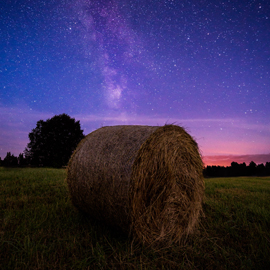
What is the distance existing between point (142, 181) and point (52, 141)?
25.1 metres

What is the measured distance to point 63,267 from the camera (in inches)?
102

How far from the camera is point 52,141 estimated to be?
84.9ft

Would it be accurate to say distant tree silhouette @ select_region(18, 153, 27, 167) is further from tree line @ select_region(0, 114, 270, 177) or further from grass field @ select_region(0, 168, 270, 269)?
grass field @ select_region(0, 168, 270, 269)

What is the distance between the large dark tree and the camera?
1008 inches

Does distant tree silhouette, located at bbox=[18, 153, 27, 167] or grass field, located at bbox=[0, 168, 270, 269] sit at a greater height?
distant tree silhouette, located at bbox=[18, 153, 27, 167]

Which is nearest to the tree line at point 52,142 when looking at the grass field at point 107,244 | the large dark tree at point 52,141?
the large dark tree at point 52,141

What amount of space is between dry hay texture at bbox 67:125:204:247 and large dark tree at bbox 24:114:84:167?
22.7 meters

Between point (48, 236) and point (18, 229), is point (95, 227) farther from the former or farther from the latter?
point (18, 229)

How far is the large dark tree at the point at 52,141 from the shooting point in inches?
1008

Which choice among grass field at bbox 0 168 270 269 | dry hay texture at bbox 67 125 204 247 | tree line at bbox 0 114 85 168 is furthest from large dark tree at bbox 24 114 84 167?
dry hay texture at bbox 67 125 204 247

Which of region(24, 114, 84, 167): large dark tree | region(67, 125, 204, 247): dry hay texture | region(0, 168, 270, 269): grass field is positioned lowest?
region(0, 168, 270, 269): grass field

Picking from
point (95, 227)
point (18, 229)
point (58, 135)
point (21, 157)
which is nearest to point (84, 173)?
point (95, 227)

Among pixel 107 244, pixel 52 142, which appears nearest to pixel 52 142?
pixel 52 142

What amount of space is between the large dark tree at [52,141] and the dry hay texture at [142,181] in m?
22.7
